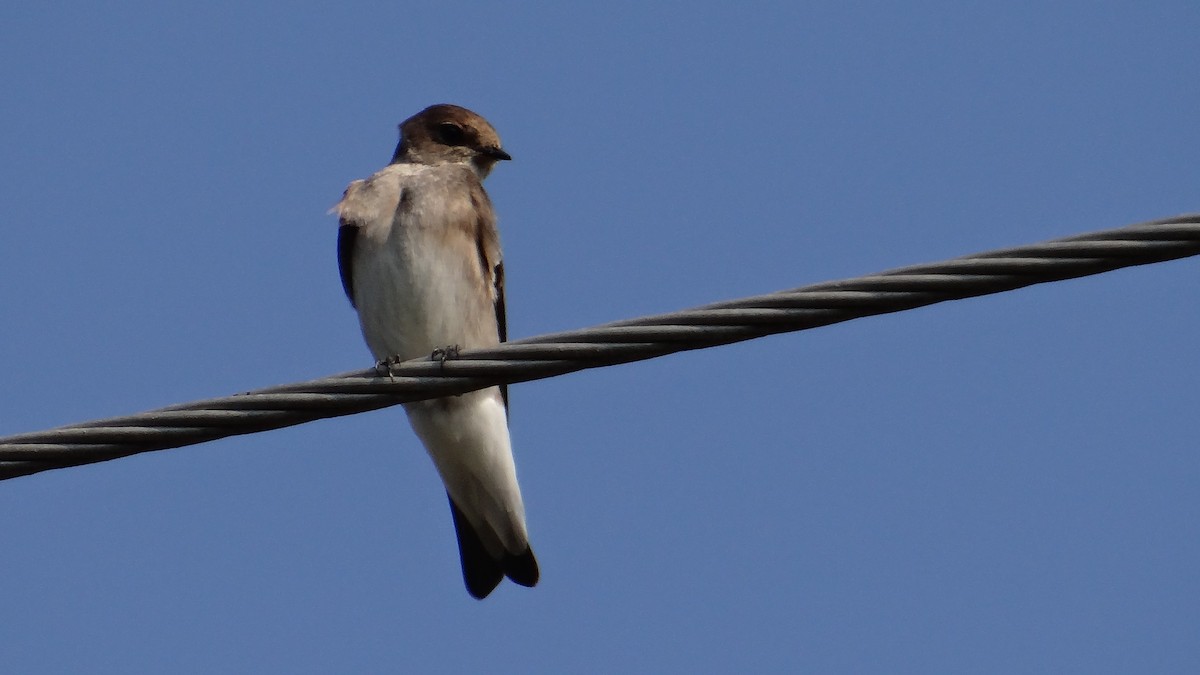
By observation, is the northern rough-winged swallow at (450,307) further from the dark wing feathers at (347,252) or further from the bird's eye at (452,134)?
the bird's eye at (452,134)

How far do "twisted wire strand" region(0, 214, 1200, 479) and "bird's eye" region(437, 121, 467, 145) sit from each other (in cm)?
399

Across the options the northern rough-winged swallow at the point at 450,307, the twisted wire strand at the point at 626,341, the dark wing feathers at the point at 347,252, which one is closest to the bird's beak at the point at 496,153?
the northern rough-winged swallow at the point at 450,307

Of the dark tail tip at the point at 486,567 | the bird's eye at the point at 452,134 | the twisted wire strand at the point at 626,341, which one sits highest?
the bird's eye at the point at 452,134

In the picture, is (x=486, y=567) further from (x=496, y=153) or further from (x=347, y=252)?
(x=496, y=153)

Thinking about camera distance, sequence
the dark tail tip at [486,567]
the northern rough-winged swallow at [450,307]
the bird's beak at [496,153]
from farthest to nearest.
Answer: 1. the bird's beak at [496,153]
2. the dark tail tip at [486,567]
3. the northern rough-winged swallow at [450,307]

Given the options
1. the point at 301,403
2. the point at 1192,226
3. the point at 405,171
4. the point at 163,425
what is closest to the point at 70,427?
the point at 163,425

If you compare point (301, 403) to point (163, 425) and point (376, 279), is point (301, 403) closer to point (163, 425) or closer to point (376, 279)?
point (163, 425)

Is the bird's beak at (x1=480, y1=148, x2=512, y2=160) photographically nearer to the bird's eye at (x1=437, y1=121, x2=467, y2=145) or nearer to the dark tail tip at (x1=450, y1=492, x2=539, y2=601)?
the bird's eye at (x1=437, y1=121, x2=467, y2=145)

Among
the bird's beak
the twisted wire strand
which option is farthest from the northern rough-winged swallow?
the twisted wire strand

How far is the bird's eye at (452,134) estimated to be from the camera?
27.6ft

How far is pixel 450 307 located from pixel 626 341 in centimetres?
291

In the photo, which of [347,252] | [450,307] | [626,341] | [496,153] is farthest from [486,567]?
[626,341]

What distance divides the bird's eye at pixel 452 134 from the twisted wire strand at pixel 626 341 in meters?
3.99

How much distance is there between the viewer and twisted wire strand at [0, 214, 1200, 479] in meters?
3.99
